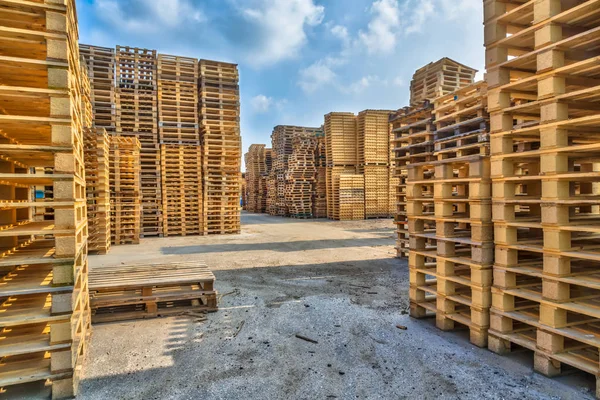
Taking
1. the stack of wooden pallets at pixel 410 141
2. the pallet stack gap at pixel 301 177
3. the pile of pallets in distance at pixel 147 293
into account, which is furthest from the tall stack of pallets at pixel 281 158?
the pile of pallets in distance at pixel 147 293

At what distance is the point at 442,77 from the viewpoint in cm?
1529

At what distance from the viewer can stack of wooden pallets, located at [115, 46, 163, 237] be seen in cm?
1594

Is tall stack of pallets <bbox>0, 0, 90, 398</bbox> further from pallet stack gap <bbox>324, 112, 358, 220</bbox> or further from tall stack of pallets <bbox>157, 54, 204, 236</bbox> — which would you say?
pallet stack gap <bbox>324, 112, 358, 220</bbox>

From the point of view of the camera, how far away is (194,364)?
13.3 ft

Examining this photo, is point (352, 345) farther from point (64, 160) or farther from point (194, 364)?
point (64, 160)

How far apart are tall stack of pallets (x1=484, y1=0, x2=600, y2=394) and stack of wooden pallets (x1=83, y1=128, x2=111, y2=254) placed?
11474 mm

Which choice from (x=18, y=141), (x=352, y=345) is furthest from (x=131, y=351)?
(x=18, y=141)

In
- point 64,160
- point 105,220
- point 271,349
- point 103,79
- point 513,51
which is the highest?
point 103,79

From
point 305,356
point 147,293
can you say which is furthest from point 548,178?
point 147,293

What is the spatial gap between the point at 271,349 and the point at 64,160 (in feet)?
10.7

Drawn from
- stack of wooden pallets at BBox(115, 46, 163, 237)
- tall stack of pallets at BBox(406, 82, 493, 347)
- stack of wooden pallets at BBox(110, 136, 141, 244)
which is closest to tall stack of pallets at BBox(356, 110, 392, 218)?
stack of wooden pallets at BBox(115, 46, 163, 237)

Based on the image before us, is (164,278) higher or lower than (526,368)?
higher

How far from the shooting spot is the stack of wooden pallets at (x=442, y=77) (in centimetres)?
1539

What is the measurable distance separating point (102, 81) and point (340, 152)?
1474 cm
